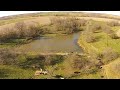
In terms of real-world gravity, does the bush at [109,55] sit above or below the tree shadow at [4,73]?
above

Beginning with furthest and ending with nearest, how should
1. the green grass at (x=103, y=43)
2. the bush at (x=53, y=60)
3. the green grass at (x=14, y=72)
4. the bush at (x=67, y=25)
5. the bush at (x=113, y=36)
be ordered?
the bush at (x=67, y=25)
the bush at (x=113, y=36)
the green grass at (x=103, y=43)
the bush at (x=53, y=60)
the green grass at (x=14, y=72)

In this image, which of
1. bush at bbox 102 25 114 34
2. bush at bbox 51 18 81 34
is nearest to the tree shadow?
bush at bbox 51 18 81 34

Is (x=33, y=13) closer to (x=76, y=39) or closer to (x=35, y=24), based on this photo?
(x=35, y=24)

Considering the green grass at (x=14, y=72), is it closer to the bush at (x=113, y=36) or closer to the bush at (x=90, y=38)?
the bush at (x=90, y=38)

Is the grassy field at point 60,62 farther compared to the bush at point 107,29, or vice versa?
the bush at point 107,29

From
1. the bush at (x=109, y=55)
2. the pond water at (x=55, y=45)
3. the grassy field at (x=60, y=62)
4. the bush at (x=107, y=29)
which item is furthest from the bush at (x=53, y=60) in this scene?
the bush at (x=107, y=29)

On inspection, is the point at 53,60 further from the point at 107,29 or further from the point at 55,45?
the point at 107,29

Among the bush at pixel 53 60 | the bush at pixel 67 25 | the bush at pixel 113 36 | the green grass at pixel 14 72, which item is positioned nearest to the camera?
the green grass at pixel 14 72
